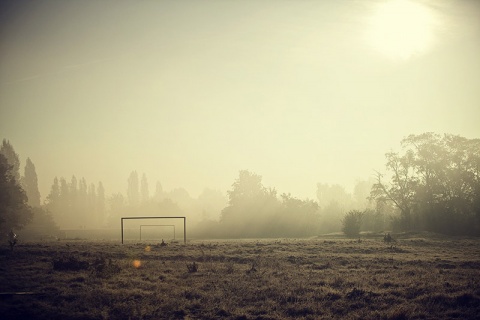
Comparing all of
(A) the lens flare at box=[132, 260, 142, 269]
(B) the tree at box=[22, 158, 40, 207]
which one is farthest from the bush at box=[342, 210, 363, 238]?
(B) the tree at box=[22, 158, 40, 207]

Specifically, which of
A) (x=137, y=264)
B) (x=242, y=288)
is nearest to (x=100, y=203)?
(x=137, y=264)

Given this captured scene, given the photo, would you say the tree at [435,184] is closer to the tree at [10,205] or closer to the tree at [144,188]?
the tree at [10,205]

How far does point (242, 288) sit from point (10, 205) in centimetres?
5143

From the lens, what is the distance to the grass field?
1260 centimetres

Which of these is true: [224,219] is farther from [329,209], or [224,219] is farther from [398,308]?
[398,308]

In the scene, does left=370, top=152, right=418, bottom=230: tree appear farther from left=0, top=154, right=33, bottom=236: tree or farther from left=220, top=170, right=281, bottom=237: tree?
left=0, top=154, right=33, bottom=236: tree

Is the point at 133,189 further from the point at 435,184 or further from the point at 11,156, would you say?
the point at 435,184

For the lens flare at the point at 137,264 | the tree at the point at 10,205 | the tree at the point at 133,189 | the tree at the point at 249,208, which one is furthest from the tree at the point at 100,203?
the lens flare at the point at 137,264

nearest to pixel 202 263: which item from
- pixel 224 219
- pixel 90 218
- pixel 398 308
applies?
pixel 398 308

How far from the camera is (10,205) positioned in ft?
171

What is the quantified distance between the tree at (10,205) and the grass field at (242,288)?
31705mm

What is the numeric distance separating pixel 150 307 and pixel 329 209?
68.5 metres

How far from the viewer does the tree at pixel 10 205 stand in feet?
166

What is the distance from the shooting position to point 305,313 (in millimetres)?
12766
